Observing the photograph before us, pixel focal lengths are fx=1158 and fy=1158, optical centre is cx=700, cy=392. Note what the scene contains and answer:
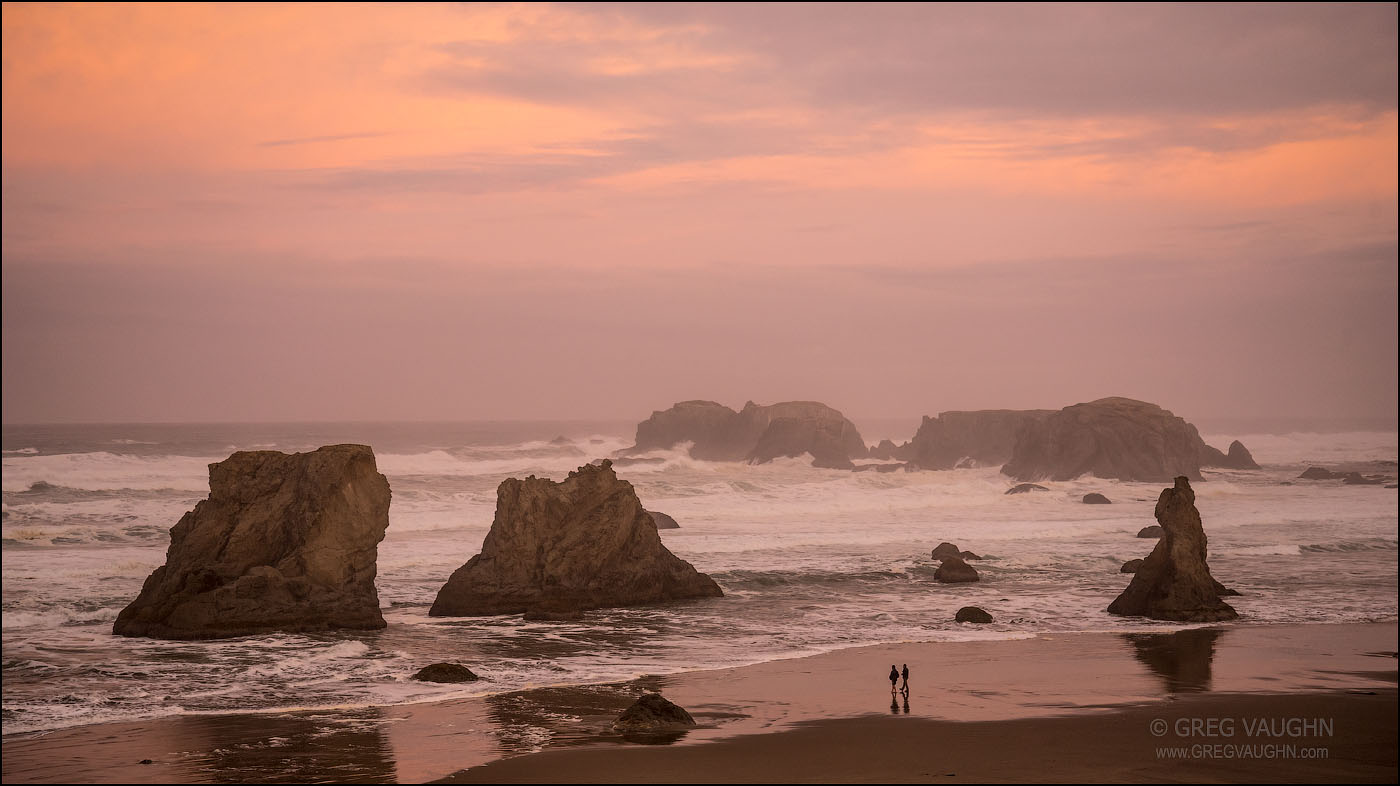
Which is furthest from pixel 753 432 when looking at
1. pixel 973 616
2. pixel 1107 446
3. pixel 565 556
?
pixel 973 616

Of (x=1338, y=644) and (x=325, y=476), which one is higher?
(x=325, y=476)

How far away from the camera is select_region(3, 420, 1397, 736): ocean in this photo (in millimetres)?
24625

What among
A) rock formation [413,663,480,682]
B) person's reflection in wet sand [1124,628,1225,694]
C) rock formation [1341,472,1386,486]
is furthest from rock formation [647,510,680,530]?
rock formation [1341,472,1386,486]

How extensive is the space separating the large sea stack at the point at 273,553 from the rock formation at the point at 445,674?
566 centimetres

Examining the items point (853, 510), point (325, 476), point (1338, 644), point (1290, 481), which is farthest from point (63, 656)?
point (1290, 481)

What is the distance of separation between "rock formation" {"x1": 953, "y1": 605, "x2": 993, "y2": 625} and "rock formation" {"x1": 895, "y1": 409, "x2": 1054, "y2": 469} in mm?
79994

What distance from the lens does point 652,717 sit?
66.5ft

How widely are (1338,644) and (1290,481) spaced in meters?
71.2

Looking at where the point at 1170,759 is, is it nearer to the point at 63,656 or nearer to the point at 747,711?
the point at 747,711

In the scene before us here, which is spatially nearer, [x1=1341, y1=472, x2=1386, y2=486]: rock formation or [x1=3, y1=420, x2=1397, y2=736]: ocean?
[x1=3, y1=420, x2=1397, y2=736]: ocean

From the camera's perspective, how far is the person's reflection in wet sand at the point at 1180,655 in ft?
80.7

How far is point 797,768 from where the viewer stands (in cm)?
1789

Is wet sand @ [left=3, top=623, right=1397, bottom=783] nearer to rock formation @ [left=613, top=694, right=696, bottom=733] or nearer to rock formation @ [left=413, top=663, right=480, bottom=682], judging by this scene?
rock formation @ [left=613, top=694, right=696, bottom=733]

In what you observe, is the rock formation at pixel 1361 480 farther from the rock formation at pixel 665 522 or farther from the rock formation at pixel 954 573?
the rock formation at pixel 954 573
